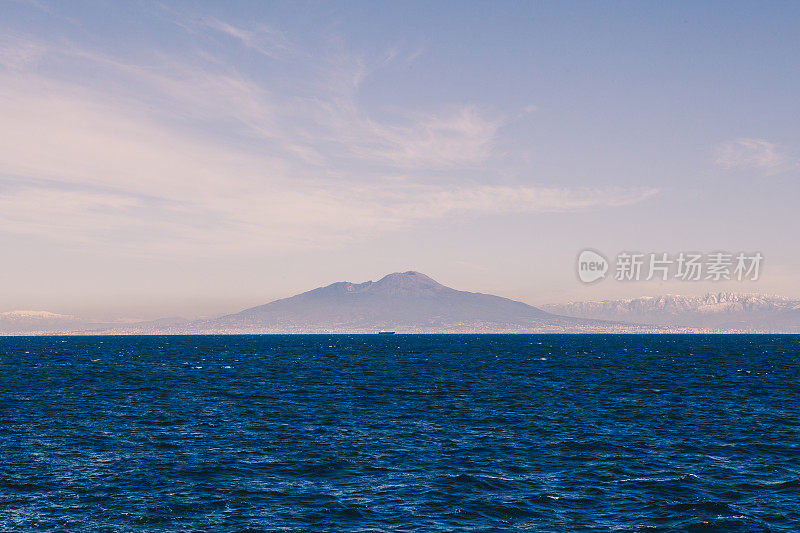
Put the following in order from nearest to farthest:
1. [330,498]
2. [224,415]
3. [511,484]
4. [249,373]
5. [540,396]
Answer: [330,498] → [511,484] → [224,415] → [540,396] → [249,373]

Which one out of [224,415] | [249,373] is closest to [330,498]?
[224,415]

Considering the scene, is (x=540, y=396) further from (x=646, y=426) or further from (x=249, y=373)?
(x=249, y=373)

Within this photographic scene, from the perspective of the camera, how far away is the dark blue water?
99.4 ft

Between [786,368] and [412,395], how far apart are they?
306 feet

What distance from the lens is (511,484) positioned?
118ft

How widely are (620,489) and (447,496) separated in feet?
31.0

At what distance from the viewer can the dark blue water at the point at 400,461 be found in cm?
3030

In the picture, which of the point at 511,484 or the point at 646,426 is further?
the point at 646,426

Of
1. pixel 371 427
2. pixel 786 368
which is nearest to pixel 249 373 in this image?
pixel 371 427

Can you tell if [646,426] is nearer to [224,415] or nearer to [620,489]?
[620,489]

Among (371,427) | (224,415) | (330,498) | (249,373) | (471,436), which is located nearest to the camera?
(330,498)

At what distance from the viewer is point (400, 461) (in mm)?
41344

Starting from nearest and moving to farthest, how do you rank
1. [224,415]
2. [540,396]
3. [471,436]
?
1. [471,436]
2. [224,415]
3. [540,396]

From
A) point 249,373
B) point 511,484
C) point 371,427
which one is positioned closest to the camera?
point 511,484
